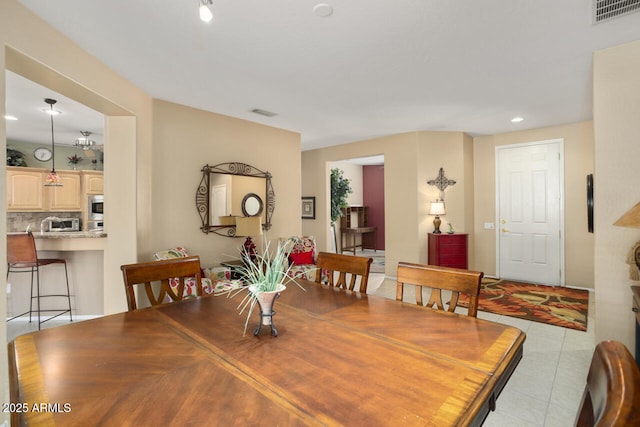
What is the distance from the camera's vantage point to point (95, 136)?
18.0 feet

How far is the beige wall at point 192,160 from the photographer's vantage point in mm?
3688

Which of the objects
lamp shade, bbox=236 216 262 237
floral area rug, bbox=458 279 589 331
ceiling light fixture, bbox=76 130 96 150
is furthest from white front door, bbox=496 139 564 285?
ceiling light fixture, bbox=76 130 96 150

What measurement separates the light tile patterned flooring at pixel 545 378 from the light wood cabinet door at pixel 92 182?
10.1 ft

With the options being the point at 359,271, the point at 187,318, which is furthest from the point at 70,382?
the point at 359,271

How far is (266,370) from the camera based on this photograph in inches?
40.9

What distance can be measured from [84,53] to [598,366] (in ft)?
11.9

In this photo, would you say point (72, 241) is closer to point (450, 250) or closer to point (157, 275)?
point (157, 275)

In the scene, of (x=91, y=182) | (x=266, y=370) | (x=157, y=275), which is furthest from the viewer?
(x=91, y=182)

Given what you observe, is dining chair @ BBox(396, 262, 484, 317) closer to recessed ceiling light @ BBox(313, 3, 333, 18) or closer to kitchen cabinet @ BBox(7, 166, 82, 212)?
recessed ceiling light @ BBox(313, 3, 333, 18)

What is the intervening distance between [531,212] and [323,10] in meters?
4.91

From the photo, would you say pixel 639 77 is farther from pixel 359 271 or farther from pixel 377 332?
pixel 377 332

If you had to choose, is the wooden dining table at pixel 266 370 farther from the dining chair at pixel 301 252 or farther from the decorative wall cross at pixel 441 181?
the decorative wall cross at pixel 441 181

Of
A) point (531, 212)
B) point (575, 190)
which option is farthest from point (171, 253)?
point (575, 190)

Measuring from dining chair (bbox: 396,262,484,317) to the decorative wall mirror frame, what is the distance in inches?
116
